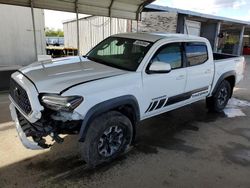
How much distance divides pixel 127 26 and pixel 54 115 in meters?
10.9

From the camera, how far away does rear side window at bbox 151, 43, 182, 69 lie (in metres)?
3.84

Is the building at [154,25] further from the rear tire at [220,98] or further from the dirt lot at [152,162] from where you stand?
the dirt lot at [152,162]

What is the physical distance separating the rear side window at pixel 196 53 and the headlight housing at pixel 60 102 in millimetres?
2587

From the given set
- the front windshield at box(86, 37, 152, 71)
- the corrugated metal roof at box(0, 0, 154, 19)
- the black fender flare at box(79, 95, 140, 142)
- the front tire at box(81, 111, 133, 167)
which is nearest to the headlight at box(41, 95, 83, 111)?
the black fender flare at box(79, 95, 140, 142)

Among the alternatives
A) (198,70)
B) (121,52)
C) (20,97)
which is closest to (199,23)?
(198,70)

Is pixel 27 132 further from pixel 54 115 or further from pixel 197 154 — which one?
pixel 197 154

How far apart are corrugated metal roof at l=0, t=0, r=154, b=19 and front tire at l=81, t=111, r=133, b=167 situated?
5192mm

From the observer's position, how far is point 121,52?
415 centimetres

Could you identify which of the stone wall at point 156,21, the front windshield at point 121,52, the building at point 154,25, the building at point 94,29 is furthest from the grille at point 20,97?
the stone wall at point 156,21

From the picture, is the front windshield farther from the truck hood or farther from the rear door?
the rear door

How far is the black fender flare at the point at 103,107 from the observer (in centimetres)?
283

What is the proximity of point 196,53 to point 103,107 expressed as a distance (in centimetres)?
260

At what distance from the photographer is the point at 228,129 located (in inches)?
191

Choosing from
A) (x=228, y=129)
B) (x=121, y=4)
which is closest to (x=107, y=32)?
(x=121, y=4)
